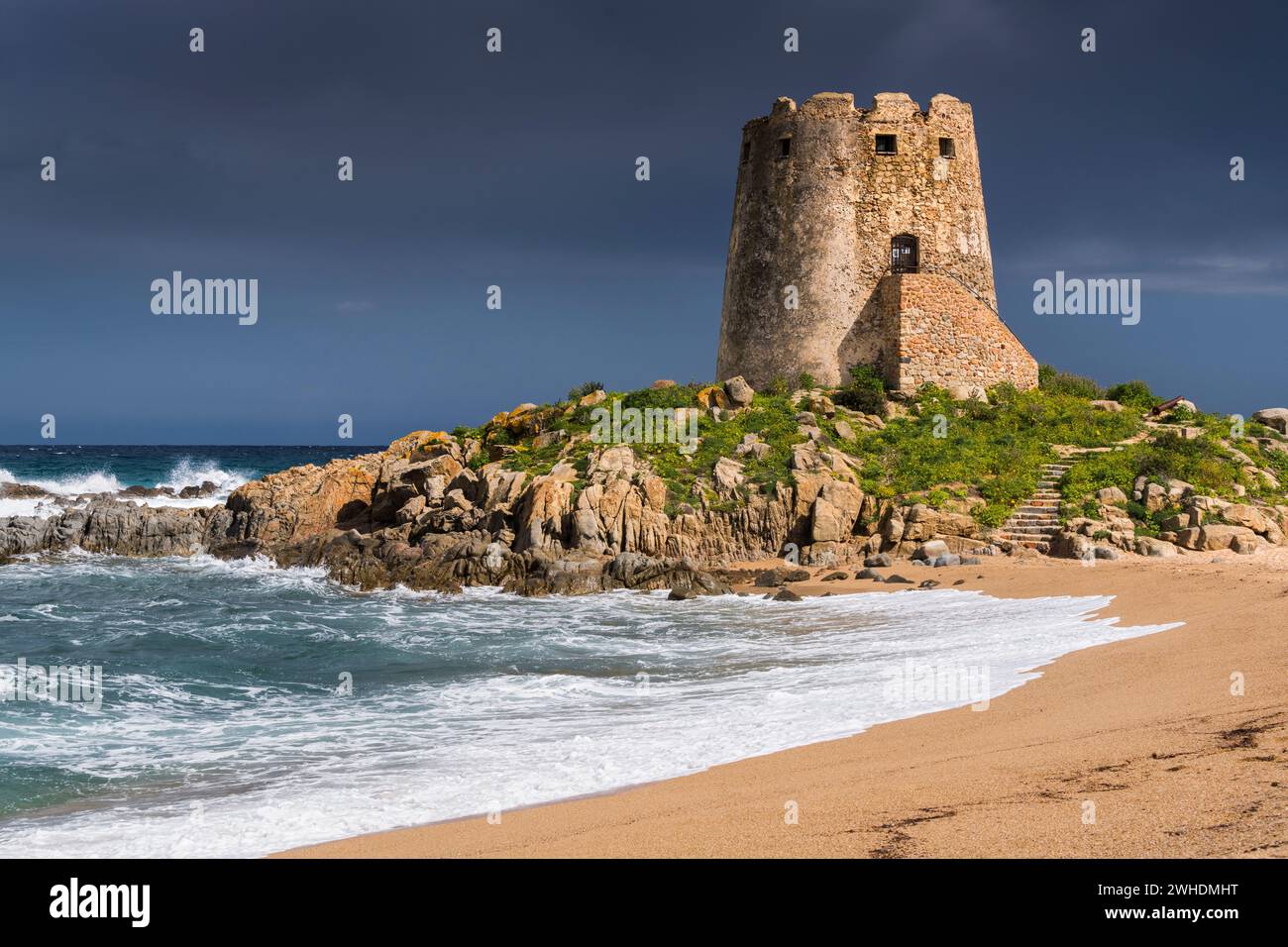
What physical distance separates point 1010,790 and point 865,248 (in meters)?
24.8

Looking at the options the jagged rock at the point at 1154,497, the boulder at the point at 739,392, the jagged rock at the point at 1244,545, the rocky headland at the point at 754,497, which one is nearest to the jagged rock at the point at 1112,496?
the rocky headland at the point at 754,497

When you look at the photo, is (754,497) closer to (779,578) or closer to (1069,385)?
(779,578)

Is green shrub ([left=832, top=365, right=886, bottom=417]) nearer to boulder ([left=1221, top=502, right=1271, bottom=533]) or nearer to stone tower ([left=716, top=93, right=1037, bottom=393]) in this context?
stone tower ([left=716, top=93, right=1037, bottom=393])

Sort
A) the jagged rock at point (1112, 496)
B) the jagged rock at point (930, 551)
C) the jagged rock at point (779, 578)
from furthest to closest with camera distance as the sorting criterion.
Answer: the jagged rock at point (1112, 496), the jagged rock at point (930, 551), the jagged rock at point (779, 578)

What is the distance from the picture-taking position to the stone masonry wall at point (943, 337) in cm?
2727

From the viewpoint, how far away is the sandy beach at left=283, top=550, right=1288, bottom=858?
4582mm

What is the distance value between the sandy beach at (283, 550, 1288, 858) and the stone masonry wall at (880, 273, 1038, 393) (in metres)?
18.9

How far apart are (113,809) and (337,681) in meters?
4.74

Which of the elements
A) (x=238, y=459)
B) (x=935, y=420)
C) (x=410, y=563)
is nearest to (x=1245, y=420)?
(x=935, y=420)

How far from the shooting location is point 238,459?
86625 millimetres

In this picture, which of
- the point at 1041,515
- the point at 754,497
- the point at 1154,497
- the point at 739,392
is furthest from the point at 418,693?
the point at 739,392

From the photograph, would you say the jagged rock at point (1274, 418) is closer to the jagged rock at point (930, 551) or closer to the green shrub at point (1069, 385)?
the green shrub at point (1069, 385)

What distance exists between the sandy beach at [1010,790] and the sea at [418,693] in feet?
1.81
